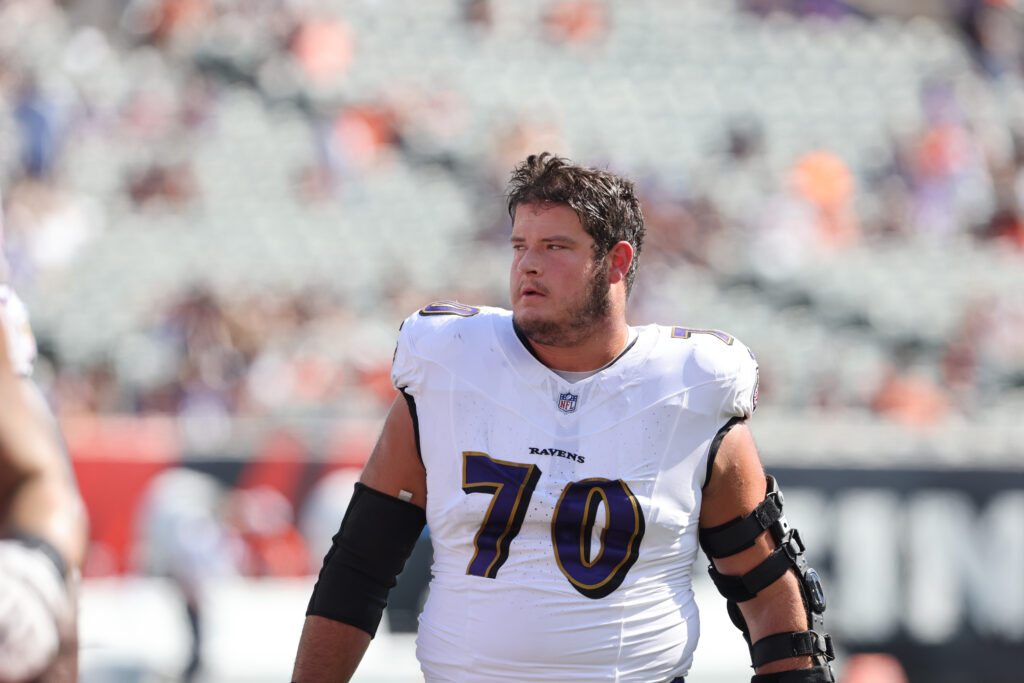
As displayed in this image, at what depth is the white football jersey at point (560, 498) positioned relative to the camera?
104 inches

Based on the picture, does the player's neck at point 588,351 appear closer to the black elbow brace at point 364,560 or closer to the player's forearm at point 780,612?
the black elbow brace at point 364,560

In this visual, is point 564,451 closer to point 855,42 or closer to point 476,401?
point 476,401

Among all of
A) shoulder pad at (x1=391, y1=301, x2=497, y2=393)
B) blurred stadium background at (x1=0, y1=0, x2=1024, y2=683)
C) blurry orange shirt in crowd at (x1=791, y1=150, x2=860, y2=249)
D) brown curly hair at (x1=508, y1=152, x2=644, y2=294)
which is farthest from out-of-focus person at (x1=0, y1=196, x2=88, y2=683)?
blurry orange shirt in crowd at (x1=791, y1=150, x2=860, y2=249)

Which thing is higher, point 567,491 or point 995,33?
point 995,33

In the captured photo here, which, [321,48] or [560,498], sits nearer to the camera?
[560,498]

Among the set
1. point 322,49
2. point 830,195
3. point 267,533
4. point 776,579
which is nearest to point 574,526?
point 776,579

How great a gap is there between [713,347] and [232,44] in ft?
35.0

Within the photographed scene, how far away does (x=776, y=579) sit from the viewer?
9.31ft

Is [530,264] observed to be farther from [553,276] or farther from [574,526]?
[574,526]

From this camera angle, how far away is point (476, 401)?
2783mm

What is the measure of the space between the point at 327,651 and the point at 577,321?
884 mm

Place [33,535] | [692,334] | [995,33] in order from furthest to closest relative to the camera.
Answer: [995,33]
[692,334]
[33,535]

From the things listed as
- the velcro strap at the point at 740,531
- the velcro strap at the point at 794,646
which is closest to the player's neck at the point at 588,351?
the velcro strap at the point at 740,531

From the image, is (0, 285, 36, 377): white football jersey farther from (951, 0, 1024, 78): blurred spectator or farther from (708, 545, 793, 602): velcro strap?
(951, 0, 1024, 78): blurred spectator
